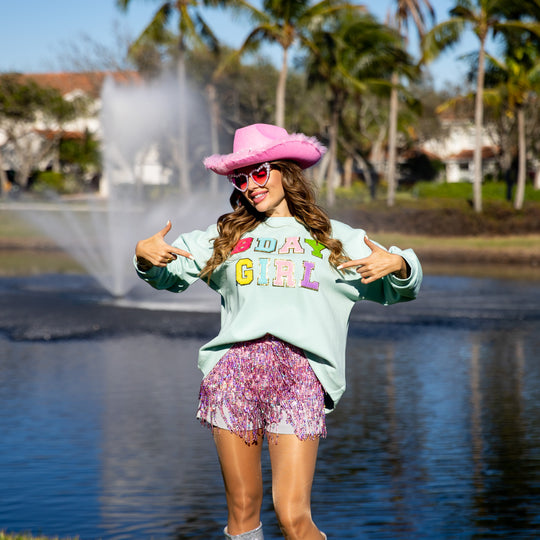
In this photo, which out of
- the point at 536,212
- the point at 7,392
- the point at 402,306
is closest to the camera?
the point at 7,392

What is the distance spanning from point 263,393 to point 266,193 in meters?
0.72

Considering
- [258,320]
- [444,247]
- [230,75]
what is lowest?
[444,247]

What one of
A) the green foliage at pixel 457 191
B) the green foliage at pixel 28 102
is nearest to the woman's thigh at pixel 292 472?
the green foliage at pixel 457 191

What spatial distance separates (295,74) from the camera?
64625 mm

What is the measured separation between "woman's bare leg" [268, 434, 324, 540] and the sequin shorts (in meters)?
0.05

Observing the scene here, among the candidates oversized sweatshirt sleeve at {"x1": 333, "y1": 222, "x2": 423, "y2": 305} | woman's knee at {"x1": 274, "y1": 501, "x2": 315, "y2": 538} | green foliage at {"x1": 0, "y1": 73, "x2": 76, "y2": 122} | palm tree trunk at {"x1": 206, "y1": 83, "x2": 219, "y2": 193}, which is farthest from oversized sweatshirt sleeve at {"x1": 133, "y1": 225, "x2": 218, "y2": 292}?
green foliage at {"x1": 0, "y1": 73, "x2": 76, "y2": 122}

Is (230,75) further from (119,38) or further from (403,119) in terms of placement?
(403,119)

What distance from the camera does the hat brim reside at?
369 cm

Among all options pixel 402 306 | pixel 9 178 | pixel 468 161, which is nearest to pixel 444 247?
pixel 402 306

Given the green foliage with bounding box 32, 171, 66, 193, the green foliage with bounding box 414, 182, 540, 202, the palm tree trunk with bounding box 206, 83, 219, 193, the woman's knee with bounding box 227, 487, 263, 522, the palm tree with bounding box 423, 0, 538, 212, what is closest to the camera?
the woman's knee with bounding box 227, 487, 263, 522

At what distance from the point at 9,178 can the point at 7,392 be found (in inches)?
2764

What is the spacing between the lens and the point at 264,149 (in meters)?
3.67

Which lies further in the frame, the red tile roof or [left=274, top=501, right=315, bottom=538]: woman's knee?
the red tile roof

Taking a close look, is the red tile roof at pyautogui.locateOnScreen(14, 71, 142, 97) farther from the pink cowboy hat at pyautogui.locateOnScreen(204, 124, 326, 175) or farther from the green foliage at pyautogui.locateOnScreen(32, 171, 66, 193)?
the pink cowboy hat at pyautogui.locateOnScreen(204, 124, 326, 175)
